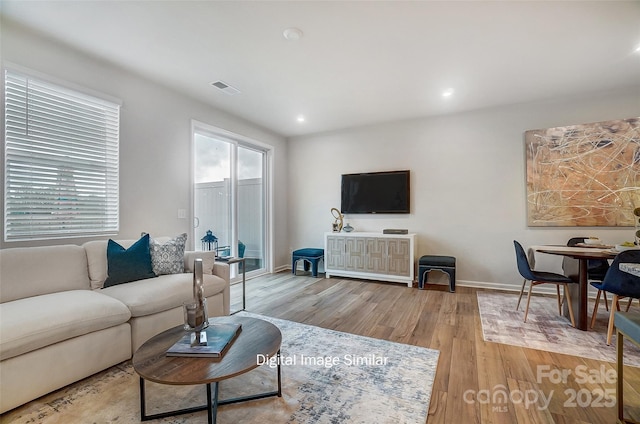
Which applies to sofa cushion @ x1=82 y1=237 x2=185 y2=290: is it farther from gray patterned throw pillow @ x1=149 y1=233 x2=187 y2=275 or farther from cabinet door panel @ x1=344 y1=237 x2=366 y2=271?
cabinet door panel @ x1=344 y1=237 x2=366 y2=271

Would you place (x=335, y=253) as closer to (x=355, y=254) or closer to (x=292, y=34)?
(x=355, y=254)

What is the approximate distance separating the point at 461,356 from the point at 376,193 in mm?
3128

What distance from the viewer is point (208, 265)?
297 centimetres

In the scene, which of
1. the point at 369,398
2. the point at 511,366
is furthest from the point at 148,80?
the point at 511,366

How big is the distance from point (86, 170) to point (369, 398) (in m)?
3.23

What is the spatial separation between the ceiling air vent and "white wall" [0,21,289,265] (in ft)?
1.83

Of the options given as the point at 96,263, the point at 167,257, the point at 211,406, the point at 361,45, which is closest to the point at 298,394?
the point at 211,406

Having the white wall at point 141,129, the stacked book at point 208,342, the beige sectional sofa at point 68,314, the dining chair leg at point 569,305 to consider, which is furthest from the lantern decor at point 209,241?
the dining chair leg at point 569,305

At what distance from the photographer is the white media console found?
436 cm

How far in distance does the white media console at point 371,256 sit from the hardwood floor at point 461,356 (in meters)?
0.31

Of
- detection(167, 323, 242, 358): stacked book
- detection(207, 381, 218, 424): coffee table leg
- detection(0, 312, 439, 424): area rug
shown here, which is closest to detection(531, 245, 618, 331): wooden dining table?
detection(0, 312, 439, 424): area rug

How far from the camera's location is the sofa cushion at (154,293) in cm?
217

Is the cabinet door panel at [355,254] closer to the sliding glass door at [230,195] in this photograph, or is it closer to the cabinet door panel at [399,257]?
the cabinet door panel at [399,257]

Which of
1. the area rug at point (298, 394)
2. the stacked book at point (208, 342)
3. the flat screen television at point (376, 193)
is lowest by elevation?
the area rug at point (298, 394)
